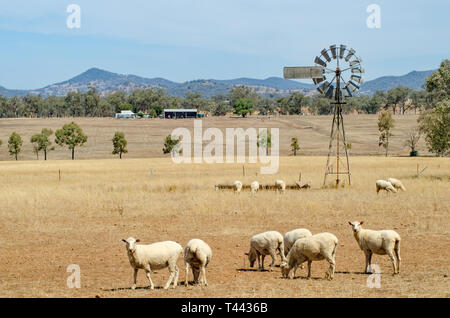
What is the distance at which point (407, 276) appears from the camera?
13828mm

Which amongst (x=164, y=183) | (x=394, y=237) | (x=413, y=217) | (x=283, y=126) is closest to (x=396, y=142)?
(x=283, y=126)

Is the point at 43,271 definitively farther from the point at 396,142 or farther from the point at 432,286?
the point at 396,142

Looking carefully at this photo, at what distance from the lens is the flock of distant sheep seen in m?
13.1

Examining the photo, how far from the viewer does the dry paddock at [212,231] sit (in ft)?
42.3

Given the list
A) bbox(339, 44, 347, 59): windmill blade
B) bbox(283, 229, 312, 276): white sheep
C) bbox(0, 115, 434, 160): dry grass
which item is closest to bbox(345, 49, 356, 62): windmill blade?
bbox(339, 44, 347, 59): windmill blade

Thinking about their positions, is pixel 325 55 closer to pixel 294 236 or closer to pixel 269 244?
pixel 294 236

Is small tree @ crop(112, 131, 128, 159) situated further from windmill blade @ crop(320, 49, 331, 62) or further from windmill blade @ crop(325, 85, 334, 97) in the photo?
windmill blade @ crop(320, 49, 331, 62)

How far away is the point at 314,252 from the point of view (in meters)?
13.8

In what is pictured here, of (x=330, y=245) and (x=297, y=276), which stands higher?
(x=330, y=245)

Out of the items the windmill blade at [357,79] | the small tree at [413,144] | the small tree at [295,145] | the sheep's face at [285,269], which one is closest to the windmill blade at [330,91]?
the windmill blade at [357,79]

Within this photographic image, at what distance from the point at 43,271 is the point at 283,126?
139 metres

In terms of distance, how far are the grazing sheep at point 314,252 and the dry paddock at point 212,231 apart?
398 mm

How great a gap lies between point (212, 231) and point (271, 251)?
22.7ft

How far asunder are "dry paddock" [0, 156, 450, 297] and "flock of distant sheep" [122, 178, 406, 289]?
1.38ft
